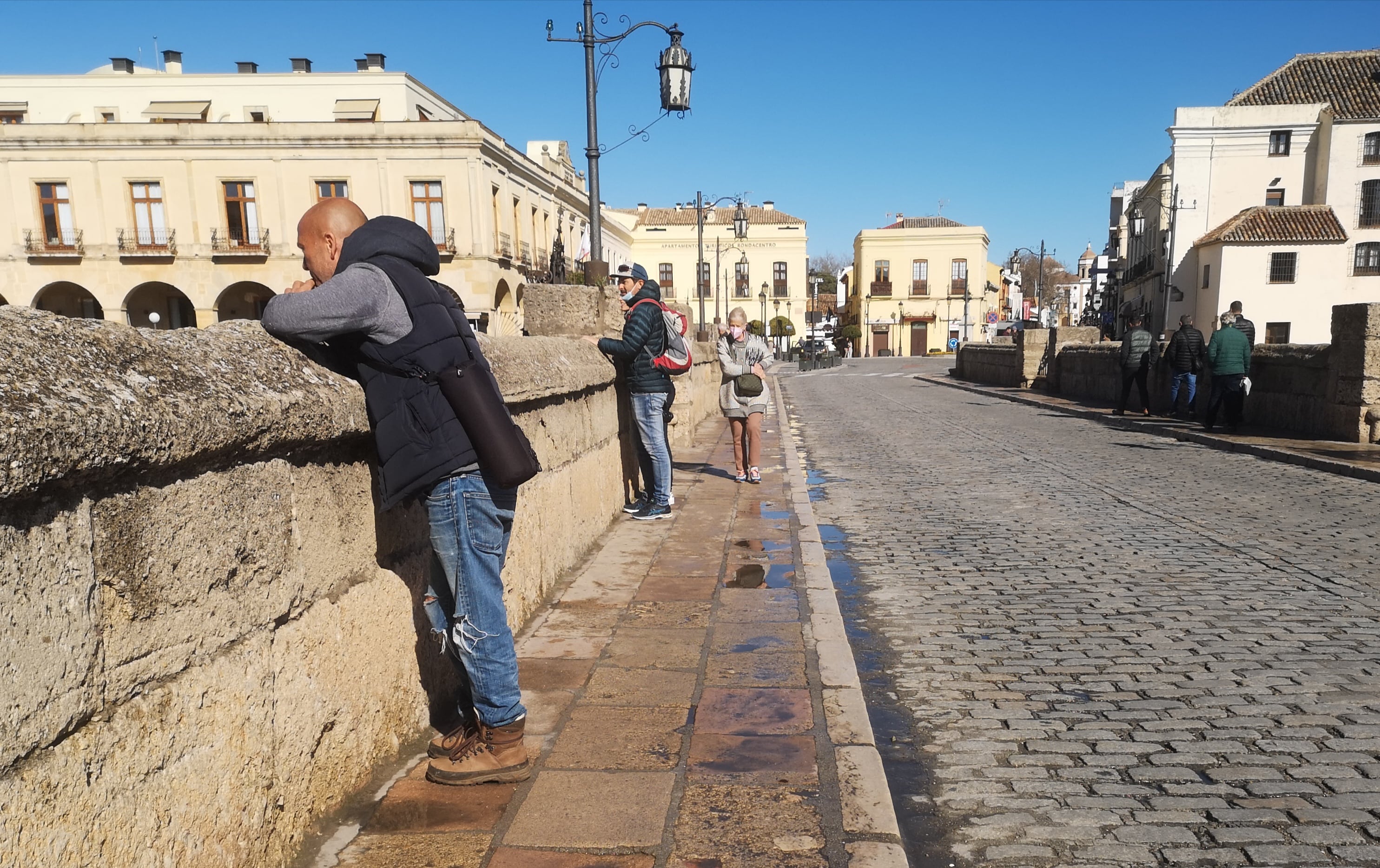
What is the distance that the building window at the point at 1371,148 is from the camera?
40.6m

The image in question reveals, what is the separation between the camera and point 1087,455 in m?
11.2

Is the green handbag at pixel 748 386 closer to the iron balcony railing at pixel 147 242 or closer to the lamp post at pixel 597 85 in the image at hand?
the lamp post at pixel 597 85

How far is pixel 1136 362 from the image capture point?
1528cm

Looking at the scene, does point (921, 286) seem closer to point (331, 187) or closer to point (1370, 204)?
point (1370, 204)

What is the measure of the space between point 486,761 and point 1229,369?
1241 centimetres

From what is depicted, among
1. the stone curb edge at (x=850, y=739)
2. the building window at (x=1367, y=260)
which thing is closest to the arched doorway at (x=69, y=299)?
the stone curb edge at (x=850, y=739)

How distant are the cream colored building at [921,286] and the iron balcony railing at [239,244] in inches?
1722

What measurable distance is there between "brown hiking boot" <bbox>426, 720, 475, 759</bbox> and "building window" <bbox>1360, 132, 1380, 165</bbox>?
5036cm

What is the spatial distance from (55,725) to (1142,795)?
2.99 meters

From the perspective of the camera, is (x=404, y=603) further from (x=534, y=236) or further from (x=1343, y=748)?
(x=534, y=236)

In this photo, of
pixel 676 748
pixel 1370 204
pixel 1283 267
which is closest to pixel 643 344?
pixel 676 748

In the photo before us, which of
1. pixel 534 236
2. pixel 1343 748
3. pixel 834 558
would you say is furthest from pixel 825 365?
pixel 1343 748

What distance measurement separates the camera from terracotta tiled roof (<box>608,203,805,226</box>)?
215 ft

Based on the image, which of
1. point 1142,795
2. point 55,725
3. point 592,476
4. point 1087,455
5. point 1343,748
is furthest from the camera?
point 1087,455
